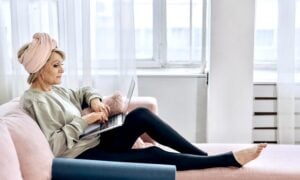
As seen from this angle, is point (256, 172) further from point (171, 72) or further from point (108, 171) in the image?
point (171, 72)

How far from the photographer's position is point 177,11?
10.7 feet

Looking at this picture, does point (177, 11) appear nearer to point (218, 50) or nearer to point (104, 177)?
point (218, 50)

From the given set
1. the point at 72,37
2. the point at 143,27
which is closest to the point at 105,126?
the point at 72,37

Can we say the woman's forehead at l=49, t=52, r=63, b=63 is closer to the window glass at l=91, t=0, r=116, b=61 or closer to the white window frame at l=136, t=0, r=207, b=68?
the window glass at l=91, t=0, r=116, b=61

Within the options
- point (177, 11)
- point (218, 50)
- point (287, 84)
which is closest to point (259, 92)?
point (287, 84)

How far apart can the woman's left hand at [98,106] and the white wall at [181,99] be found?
2.60ft

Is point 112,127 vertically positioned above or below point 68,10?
below

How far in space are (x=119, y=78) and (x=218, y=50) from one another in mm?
684

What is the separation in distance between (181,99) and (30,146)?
5.08 ft

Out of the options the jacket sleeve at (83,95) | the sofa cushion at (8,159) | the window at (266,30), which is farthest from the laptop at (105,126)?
the window at (266,30)

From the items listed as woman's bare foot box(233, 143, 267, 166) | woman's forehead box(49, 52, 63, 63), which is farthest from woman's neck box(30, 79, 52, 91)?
woman's bare foot box(233, 143, 267, 166)

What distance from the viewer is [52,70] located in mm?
2174

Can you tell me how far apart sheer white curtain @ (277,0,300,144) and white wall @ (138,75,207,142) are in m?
0.53

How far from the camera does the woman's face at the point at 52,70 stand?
216 cm
